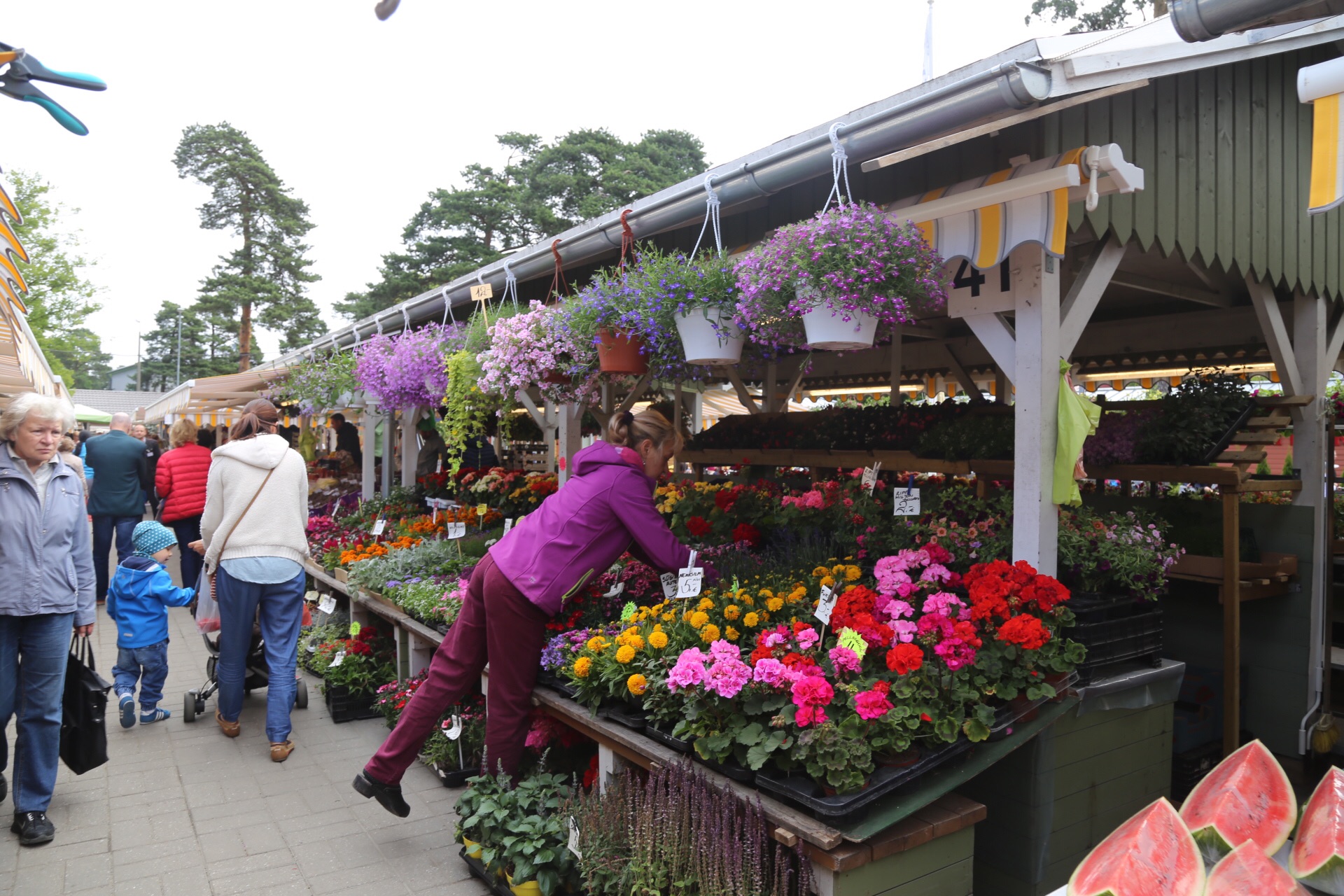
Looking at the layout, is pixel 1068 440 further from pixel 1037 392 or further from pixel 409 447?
pixel 409 447

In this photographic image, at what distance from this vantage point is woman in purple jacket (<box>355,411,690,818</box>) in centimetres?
348

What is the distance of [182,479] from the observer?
761 cm

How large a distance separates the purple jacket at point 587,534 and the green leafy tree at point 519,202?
81.2 ft

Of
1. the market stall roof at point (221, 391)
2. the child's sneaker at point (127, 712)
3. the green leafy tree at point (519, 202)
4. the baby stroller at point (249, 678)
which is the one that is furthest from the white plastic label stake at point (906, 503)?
the green leafy tree at point (519, 202)

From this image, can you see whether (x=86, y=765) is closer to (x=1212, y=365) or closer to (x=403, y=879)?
(x=403, y=879)

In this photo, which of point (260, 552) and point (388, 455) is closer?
point (260, 552)

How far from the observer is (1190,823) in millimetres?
1614

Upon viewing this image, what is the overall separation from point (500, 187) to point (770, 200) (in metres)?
25.4

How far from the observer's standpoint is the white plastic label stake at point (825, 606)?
9.84 feet

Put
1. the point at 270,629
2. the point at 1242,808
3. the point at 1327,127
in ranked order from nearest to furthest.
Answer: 1. the point at 1242,808
2. the point at 1327,127
3. the point at 270,629

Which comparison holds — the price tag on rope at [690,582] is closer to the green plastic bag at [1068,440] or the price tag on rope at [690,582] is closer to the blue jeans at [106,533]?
the green plastic bag at [1068,440]

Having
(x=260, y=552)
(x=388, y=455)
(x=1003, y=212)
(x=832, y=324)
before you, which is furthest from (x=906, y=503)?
(x=388, y=455)

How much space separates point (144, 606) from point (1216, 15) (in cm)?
565

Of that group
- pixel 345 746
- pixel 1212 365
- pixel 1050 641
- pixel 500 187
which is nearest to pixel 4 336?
pixel 345 746
